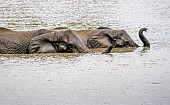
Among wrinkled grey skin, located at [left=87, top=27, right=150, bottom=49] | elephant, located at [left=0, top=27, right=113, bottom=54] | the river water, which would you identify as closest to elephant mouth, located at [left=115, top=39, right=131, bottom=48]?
wrinkled grey skin, located at [left=87, top=27, right=150, bottom=49]

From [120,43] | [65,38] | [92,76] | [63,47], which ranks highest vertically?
[92,76]

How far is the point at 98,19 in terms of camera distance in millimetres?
20453

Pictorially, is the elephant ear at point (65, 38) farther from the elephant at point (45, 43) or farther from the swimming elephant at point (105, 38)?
the swimming elephant at point (105, 38)

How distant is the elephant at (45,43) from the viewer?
13.3 meters

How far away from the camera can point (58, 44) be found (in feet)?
43.8

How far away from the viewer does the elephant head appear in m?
13.2

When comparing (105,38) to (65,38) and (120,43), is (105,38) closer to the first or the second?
(120,43)

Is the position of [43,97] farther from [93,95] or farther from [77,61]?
[77,61]

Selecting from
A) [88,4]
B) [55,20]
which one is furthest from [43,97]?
[88,4]

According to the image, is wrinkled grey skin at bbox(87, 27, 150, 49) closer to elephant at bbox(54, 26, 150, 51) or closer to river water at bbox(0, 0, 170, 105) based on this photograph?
elephant at bbox(54, 26, 150, 51)

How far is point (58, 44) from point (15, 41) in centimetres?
103

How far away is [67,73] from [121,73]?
2.55ft

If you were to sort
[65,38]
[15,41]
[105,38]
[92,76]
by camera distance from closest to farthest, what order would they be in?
[92,76] → [65,38] → [15,41] → [105,38]

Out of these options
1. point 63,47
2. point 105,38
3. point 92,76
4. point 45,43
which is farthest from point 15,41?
point 92,76
